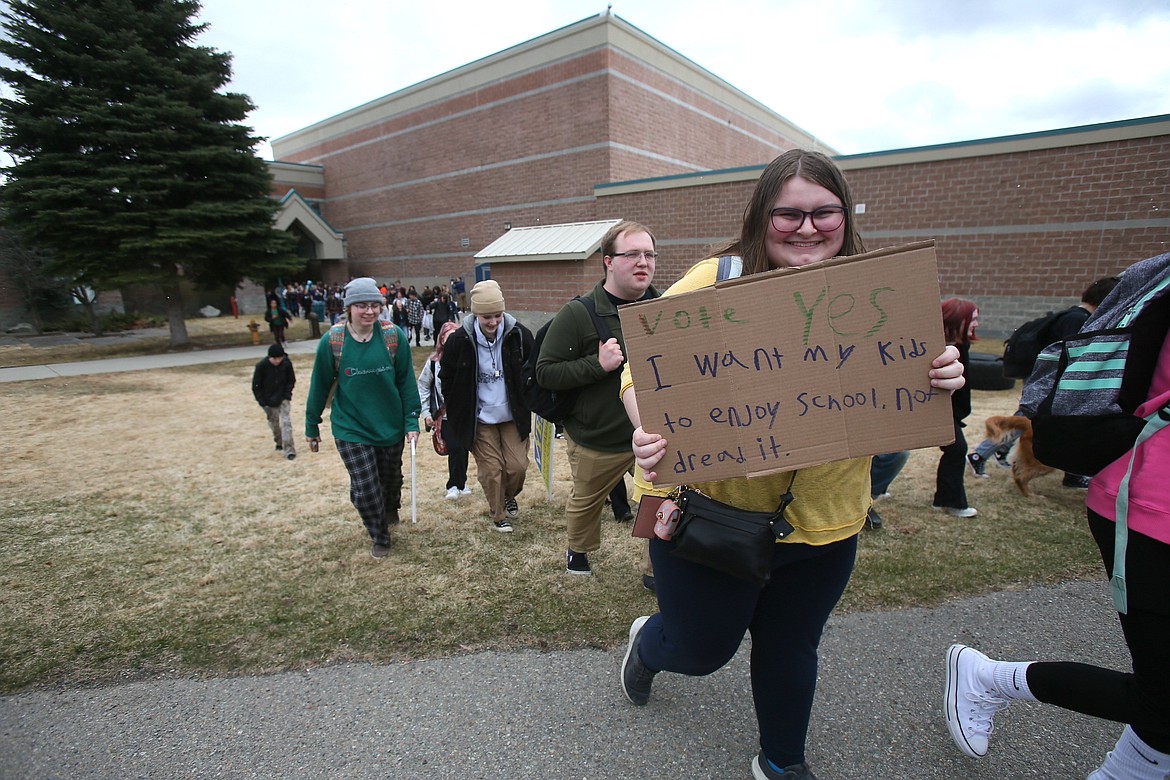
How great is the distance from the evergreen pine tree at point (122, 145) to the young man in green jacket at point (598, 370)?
58.2ft

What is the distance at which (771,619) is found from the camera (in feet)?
6.08

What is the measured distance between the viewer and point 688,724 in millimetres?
2400

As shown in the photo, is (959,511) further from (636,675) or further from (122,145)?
(122,145)

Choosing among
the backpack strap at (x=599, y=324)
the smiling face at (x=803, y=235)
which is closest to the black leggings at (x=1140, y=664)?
the smiling face at (x=803, y=235)

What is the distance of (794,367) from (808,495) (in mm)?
406

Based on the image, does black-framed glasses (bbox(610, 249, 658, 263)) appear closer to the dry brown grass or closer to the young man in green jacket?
the young man in green jacket

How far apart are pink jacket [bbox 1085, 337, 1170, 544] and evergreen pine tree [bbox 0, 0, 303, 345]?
20.2 meters

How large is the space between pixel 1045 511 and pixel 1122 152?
1066 centimetres

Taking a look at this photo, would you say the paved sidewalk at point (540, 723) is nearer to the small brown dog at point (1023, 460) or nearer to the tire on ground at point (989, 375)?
the small brown dog at point (1023, 460)

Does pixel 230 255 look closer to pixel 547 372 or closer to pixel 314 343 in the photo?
pixel 314 343

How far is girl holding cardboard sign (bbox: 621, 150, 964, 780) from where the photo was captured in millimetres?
1597

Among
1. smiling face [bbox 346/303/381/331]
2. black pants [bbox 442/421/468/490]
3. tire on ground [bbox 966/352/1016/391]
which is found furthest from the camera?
tire on ground [bbox 966/352/1016/391]

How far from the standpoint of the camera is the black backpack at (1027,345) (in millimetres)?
4027

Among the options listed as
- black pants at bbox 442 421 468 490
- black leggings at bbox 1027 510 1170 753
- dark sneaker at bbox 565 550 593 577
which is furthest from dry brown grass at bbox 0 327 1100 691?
black leggings at bbox 1027 510 1170 753
